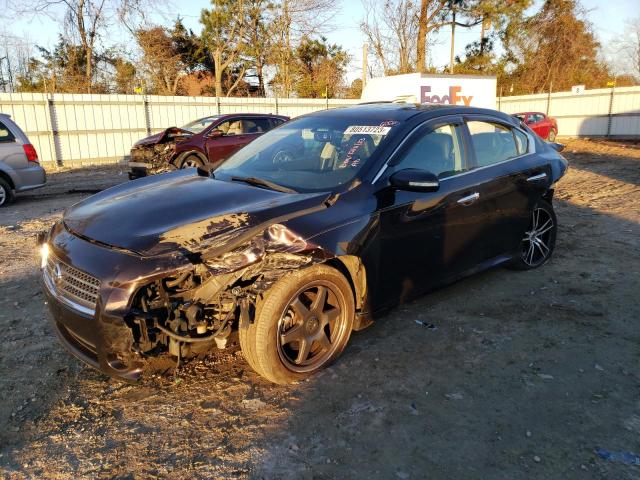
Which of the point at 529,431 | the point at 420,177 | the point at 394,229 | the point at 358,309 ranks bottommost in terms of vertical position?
the point at 529,431

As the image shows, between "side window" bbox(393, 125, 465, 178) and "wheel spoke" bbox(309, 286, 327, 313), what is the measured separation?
1.04 meters

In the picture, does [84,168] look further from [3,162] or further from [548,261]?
[548,261]

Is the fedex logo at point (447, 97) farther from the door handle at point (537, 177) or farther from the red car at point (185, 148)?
the door handle at point (537, 177)

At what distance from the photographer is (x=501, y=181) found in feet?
13.7

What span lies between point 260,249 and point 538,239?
343 cm

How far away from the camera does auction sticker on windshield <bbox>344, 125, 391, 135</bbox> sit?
3.60 meters

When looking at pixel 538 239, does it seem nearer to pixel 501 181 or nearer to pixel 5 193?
pixel 501 181

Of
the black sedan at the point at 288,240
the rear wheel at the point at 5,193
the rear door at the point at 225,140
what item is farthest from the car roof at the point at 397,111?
the rear wheel at the point at 5,193

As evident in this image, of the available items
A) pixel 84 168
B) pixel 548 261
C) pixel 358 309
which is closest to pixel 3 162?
pixel 84 168

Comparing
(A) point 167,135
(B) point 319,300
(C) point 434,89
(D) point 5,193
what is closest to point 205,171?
(B) point 319,300

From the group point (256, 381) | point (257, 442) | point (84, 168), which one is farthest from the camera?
point (84, 168)

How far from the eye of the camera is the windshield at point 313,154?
3383 millimetres

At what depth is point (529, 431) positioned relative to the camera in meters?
2.53

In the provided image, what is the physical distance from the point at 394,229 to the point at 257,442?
1615 millimetres
